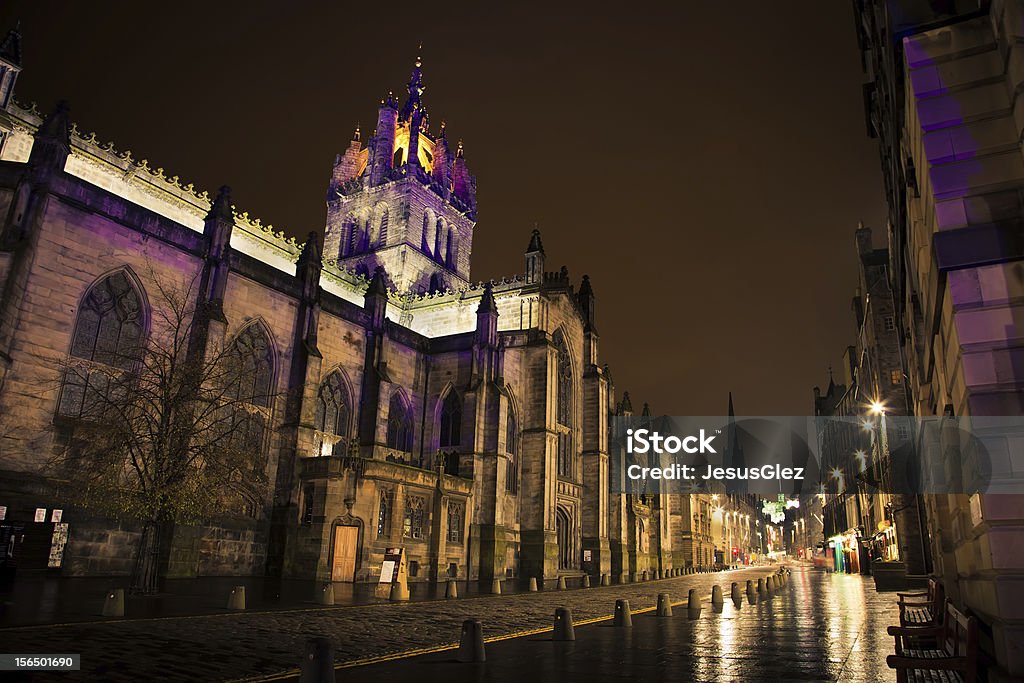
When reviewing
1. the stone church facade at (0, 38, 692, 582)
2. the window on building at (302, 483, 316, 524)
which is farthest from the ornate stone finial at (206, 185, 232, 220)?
the window on building at (302, 483, 316, 524)

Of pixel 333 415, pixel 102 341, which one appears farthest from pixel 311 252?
pixel 102 341

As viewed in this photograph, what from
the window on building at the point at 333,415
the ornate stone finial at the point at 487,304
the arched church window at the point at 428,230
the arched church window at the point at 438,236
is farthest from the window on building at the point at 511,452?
the arched church window at the point at 438,236

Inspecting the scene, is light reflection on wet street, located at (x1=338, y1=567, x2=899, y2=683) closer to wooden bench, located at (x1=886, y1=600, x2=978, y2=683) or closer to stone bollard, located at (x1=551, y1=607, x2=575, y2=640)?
stone bollard, located at (x1=551, y1=607, x2=575, y2=640)

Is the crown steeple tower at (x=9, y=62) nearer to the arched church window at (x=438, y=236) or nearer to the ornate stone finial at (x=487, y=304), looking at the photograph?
the ornate stone finial at (x=487, y=304)

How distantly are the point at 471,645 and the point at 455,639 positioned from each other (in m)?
2.95

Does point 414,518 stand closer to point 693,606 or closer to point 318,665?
point 693,606

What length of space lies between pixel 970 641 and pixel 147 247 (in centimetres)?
2815

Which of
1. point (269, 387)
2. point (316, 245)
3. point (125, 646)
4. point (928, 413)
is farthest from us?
point (316, 245)

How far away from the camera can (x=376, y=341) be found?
121 ft

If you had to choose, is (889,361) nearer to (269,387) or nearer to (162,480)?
(269,387)

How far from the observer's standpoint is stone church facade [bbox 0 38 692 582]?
22.4 metres

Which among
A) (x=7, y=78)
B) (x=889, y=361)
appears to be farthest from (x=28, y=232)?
(x=889, y=361)

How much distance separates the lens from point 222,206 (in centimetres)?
2883

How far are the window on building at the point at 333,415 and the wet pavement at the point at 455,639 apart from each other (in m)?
17.9
